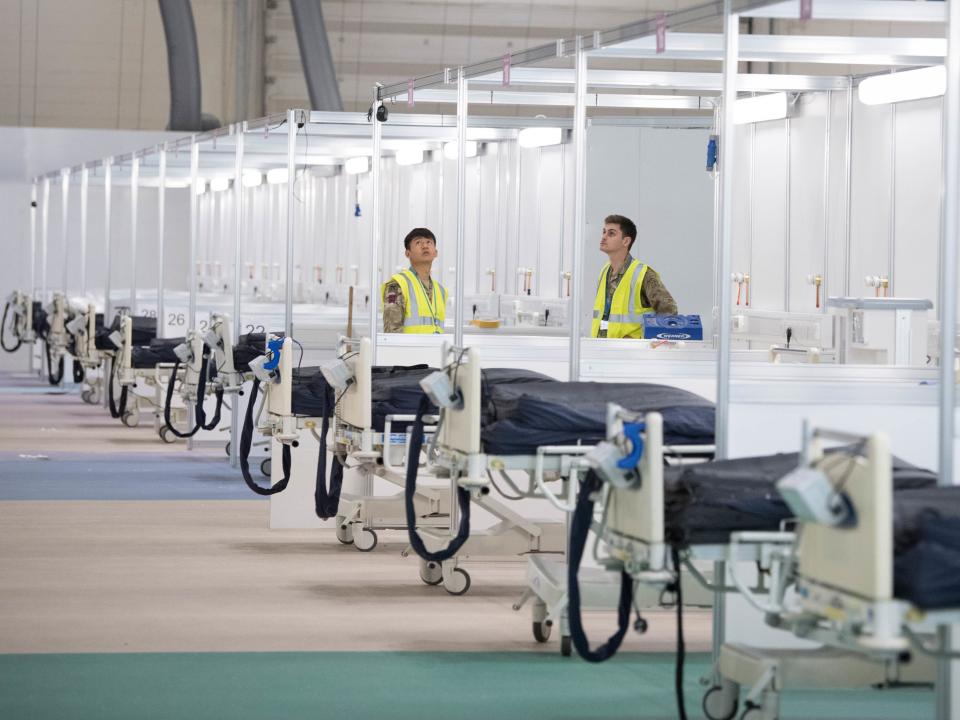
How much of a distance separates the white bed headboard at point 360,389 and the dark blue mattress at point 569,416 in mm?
Answer: 1043

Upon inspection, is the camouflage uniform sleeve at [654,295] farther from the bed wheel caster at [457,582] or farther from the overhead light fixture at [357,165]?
the overhead light fixture at [357,165]

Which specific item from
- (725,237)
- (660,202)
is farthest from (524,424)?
(660,202)

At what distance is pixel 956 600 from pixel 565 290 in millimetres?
8883

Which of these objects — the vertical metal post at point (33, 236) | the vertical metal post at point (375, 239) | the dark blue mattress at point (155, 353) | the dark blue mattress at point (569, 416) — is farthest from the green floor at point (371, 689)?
the vertical metal post at point (33, 236)

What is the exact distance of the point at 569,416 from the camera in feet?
20.1

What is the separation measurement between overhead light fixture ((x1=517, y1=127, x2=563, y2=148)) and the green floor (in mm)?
6497

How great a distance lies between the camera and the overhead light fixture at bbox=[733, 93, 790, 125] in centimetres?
1088

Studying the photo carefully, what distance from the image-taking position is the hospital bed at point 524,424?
20.1 feet

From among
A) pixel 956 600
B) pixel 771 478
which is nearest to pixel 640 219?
pixel 771 478

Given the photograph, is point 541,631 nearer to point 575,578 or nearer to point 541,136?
point 575,578

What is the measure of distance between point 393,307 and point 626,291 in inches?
52.6

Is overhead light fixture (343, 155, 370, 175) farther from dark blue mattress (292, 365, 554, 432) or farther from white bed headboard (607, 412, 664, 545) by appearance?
white bed headboard (607, 412, 664, 545)

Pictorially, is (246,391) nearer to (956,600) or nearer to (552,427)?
(552,427)

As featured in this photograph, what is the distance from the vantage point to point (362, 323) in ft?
43.7
